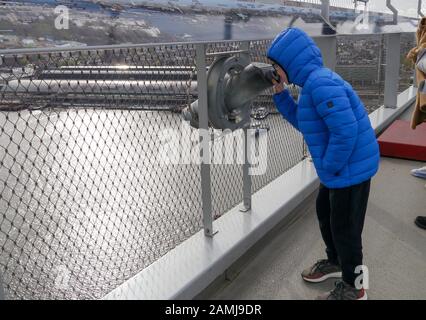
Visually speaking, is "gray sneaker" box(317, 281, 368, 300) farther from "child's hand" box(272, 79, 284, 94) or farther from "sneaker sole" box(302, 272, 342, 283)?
"child's hand" box(272, 79, 284, 94)

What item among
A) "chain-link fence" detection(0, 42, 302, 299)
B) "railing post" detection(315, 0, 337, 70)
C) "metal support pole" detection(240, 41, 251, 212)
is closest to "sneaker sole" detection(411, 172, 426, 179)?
"railing post" detection(315, 0, 337, 70)

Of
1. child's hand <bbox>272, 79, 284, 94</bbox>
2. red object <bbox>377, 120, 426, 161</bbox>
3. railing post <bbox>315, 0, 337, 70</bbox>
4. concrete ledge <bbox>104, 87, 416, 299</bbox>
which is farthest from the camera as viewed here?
red object <bbox>377, 120, 426, 161</bbox>

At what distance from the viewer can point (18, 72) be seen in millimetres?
1496

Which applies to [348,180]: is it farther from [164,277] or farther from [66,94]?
[66,94]

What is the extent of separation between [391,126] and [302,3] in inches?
90.5

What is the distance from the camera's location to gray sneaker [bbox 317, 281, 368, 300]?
2113 millimetres

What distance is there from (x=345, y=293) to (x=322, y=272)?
0.81 feet

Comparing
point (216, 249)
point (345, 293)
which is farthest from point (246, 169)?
point (345, 293)

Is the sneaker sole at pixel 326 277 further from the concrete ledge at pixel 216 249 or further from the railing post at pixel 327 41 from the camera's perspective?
the railing post at pixel 327 41

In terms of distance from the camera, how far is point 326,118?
5.99ft

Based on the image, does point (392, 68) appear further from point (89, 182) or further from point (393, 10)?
point (89, 182)

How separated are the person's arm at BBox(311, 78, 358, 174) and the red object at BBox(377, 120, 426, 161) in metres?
2.73

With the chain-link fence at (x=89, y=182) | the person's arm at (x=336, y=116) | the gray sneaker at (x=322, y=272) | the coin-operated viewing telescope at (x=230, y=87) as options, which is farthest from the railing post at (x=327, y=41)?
the gray sneaker at (x=322, y=272)
